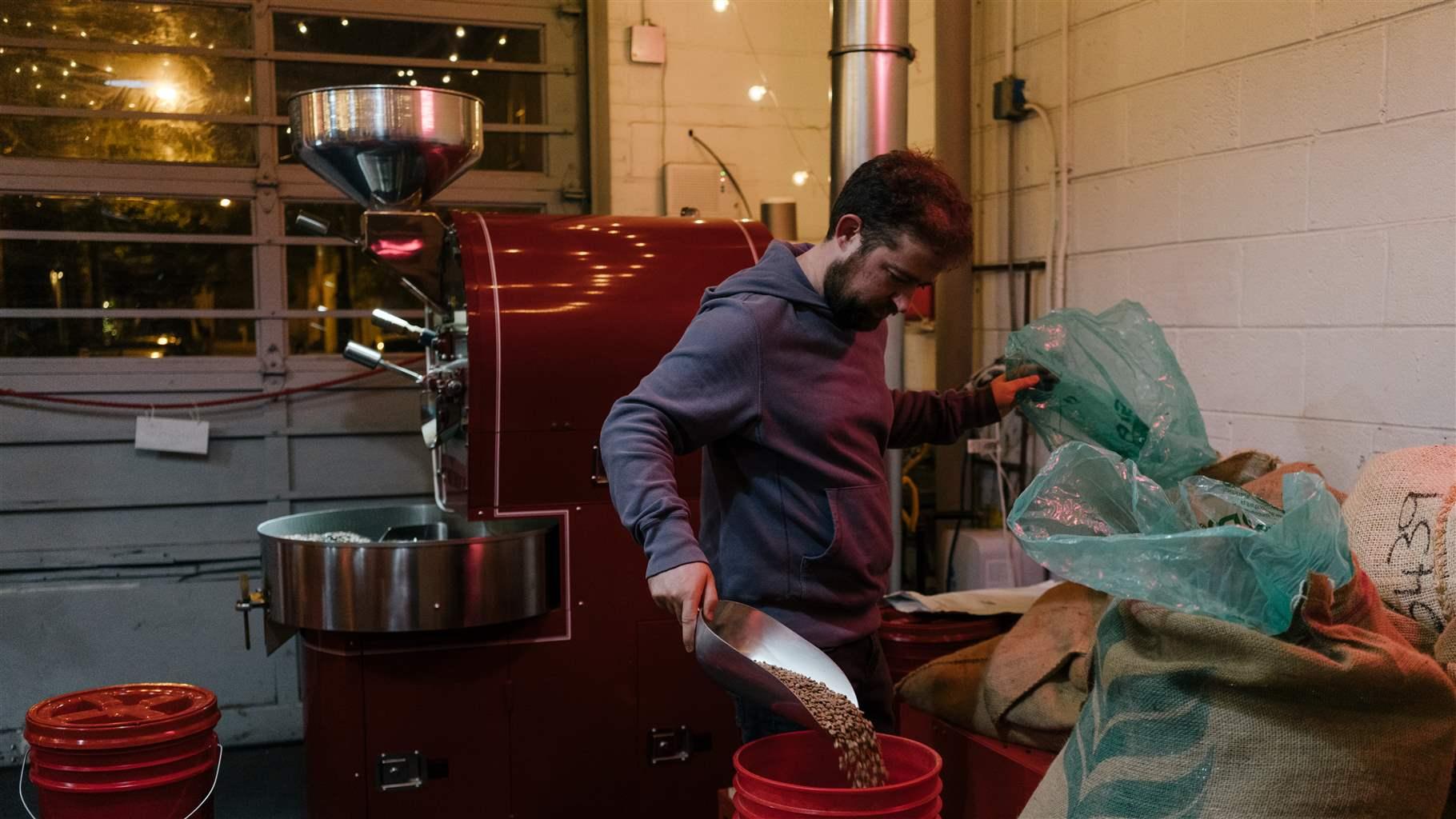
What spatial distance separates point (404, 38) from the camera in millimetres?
3914

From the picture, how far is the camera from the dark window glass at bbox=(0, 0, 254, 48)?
362 centimetres

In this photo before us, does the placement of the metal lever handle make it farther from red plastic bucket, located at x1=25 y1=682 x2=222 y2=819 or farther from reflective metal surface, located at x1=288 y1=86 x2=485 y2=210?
red plastic bucket, located at x1=25 y1=682 x2=222 y2=819

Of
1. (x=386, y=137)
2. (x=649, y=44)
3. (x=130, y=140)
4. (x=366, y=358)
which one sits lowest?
(x=366, y=358)

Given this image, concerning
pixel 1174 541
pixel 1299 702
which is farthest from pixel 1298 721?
pixel 1174 541

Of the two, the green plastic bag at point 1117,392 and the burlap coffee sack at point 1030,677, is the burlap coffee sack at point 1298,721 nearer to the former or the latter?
the burlap coffee sack at point 1030,677

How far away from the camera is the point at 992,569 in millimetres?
3260

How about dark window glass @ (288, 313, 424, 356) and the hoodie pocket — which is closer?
the hoodie pocket

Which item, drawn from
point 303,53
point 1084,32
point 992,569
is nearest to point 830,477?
point 992,569

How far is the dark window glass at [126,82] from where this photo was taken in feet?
11.9

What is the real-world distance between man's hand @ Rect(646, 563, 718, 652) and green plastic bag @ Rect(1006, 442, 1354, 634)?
16.2 inches

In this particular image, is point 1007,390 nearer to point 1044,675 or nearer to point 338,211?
point 1044,675

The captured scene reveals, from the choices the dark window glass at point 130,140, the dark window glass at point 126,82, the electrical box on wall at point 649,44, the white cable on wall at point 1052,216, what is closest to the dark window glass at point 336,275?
the dark window glass at point 130,140

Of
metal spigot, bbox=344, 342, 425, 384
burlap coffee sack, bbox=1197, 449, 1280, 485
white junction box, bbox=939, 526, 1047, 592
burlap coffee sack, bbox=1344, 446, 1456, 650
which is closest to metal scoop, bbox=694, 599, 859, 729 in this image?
burlap coffee sack, bbox=1344, 446, 1456, 650

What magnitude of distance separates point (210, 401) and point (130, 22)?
1.16 metres
